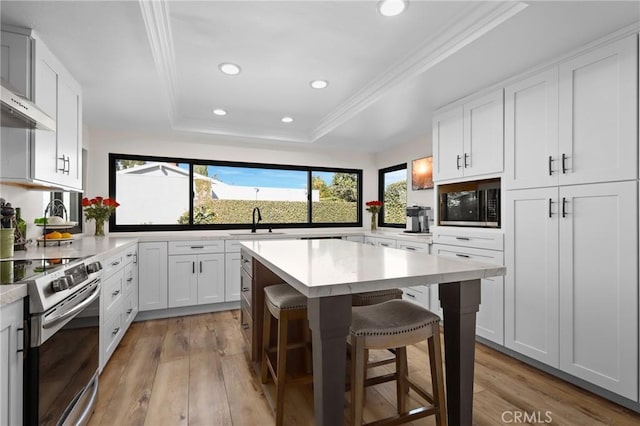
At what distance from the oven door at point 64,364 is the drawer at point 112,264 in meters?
0.45

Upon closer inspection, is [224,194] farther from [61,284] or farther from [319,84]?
[61,284]

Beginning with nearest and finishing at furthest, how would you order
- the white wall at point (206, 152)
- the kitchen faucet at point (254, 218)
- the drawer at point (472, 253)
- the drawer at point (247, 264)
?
1. the drawer at point (247, 264)
2. the drawer at point (472, 253)
3. the white wall at point (206, 152)
4. the kitchen faucet at point (254, 218)

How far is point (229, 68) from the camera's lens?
2451 mm

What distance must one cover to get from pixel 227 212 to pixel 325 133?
1.73 m

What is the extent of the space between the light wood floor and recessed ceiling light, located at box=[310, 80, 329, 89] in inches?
92.9

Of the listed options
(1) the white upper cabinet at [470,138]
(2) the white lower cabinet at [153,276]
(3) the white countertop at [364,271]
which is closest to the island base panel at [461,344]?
(3) the white countertop at [364,271]

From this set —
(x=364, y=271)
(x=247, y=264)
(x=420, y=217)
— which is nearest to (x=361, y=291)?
(x=364, y=271)

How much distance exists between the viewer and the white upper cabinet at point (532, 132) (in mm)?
2180

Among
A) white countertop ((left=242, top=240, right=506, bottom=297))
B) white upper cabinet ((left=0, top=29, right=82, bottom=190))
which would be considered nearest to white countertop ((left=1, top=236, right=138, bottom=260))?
white upper cabinet ((left=0, top=29, right=82, bottom=190))

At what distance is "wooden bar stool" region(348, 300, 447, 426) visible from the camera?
1312mm

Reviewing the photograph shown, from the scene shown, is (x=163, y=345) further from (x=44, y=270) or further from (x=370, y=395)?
(x=370, y=395)

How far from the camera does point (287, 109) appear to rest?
133 inches

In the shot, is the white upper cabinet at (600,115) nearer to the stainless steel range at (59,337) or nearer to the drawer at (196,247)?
the stainless steel range at (59,337)

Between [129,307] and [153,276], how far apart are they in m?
0.48
